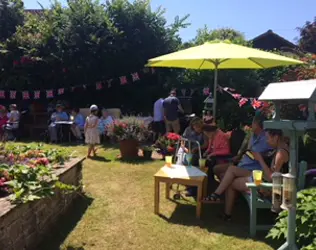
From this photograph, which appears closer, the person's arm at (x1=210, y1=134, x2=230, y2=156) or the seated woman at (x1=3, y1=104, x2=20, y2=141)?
the person's arm at (x1=210, y1=134, x2=230, y2=156)

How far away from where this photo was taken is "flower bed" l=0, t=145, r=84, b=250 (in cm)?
311

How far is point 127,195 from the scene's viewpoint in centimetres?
534

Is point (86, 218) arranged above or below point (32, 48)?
below

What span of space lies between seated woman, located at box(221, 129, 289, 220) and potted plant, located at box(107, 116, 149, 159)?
377 centimetres

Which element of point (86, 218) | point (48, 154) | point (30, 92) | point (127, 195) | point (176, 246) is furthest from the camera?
A: point (30, 92)

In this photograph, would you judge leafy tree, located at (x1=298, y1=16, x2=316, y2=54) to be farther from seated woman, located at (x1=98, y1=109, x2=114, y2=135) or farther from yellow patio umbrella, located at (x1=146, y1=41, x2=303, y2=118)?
yellow patio umbrella, located at (x1=146, y1=41, x2=303, y2=118)

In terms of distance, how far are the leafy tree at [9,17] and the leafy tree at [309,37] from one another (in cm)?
1747

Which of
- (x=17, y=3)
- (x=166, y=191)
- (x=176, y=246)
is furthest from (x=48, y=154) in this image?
(x=17, y=3)

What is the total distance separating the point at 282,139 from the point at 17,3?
1492 cm

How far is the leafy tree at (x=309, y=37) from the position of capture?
2473 centimetres

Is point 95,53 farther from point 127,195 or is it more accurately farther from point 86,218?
point 86,218

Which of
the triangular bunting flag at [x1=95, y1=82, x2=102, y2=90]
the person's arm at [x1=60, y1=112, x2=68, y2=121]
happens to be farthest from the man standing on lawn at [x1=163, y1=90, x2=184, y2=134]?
the triangular bunting flag at [x1=95, y1=82, x2=102, y2=90]

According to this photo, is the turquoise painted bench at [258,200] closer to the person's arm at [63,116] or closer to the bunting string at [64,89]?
the person's arm at [63,116]

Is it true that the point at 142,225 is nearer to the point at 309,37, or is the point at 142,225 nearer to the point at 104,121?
the point at 104,121
